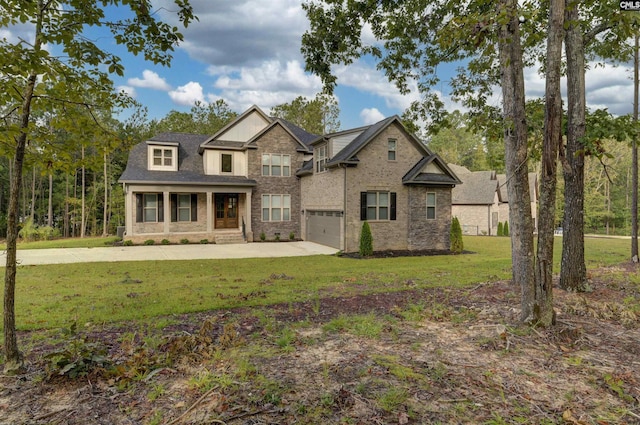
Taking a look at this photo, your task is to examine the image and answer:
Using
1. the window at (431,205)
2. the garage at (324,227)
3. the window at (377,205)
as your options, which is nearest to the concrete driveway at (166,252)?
the garage at (324,227)

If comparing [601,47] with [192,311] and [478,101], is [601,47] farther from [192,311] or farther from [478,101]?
[192,311]

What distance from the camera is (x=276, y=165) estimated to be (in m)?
21.2

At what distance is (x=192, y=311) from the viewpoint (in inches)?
242

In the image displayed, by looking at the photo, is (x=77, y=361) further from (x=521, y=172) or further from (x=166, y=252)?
(x=166, y=252)

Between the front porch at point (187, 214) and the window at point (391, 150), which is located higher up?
the window at point (391, 150)

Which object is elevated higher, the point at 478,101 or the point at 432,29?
the point at 432,29

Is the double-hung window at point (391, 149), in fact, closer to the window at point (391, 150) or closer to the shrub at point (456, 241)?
the window at point (391, 150)

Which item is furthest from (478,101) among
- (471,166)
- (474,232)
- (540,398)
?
(471,166)

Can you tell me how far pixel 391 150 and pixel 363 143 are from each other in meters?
1.71

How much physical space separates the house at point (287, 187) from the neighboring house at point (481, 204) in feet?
53.9

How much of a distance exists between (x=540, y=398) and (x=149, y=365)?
381 centimetres

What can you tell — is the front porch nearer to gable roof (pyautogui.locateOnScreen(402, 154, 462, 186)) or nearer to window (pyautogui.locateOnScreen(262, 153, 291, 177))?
window (pyautogui.locateOnScreen(262, 153, 291, 177))

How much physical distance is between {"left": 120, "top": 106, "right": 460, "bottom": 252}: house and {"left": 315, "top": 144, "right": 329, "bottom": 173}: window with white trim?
0.06 metres

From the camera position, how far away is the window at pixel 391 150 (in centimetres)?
1691
